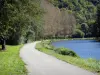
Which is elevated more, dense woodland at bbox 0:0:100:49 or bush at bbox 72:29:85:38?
dense woodland at bbox 0:0:100:49

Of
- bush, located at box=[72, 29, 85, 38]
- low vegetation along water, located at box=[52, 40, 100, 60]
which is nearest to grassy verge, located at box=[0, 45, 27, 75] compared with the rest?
low vegetation along water, located at box=[52, 40, 100, 60]

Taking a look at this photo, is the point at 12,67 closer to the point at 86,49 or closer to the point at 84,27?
the point at 86,49

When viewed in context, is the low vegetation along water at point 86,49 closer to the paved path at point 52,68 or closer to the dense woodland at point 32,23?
the dense woodland at point 32,23

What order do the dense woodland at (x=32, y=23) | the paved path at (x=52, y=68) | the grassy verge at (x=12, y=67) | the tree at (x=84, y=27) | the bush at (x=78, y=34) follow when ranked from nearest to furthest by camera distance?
1. the paved path at (x=52, y=68)
2. the grassy verge at (x=12, y=67)
3. the dense woodland at (x=32, y=23)
4. the bush at (x=78, y=34)
5. the tree at (x=84, y=27)

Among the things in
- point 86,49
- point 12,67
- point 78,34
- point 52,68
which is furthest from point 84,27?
point 52,68

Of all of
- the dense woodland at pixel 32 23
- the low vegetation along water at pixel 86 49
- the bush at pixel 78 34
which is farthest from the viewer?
the bush at pixel 78 34

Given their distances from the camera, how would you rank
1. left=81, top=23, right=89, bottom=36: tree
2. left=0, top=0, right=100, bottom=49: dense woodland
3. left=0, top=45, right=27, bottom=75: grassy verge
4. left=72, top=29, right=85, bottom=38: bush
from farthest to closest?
left=81, top=23, right=89, bottom=36: tree < left=72, top=29, right=85, bottom=38: bush < left=0, top=0, right=100, bottom=49: dense woodland < left=0, top=45, right=27, bottom=75: grassy verge

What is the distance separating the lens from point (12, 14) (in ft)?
77.8

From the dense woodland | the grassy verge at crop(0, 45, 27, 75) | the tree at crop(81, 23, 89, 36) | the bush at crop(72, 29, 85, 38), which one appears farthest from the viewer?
the tree at crop(81, 23, 89, 36)

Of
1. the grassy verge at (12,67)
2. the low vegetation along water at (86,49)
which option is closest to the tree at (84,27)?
the low vegetation along water at (86,49)

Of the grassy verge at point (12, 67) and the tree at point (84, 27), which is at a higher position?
the grassy verge at point (12, 67)

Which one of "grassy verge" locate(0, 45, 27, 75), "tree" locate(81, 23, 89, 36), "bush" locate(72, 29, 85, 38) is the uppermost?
"grassy verge" locate(0, 45, 27, 75)

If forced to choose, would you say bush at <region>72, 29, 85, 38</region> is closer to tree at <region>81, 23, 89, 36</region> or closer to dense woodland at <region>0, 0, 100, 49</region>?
dense woodland at <region>0, 0, 100, 49</region>

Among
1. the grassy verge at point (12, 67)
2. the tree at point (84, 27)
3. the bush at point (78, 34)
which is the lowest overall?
the bush at point (78, 34)
